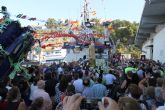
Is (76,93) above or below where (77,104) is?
below

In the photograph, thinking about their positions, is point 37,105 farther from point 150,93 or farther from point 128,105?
point 128,105

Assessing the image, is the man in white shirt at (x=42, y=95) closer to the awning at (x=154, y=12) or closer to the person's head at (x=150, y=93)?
the person's head at (x=150, y=93)

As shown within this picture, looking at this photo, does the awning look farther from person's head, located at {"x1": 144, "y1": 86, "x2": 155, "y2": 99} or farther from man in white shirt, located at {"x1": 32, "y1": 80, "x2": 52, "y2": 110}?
person's head, located at {"x1": 144, "y1": 86, "x2": 155, "y2": 99}

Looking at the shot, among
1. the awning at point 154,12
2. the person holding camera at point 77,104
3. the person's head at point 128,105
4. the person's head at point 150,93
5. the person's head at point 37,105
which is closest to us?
the person holding camera at point 77,104

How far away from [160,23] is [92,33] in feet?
23.4

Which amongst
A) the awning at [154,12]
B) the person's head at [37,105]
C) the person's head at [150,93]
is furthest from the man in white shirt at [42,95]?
the awning at [154,12]

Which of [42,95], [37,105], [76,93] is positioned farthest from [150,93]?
[42,95]

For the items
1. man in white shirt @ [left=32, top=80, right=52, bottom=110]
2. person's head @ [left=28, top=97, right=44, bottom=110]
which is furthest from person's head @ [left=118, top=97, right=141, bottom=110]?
man in white shirt @ [left=32, top=80, right=52, bottom=110]

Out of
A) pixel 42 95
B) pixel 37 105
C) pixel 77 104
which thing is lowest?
pixel 42 95

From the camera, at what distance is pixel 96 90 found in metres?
12.2

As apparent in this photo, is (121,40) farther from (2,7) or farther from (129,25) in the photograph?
(2,7)

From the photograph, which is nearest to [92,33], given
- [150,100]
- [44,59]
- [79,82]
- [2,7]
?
[44,59]

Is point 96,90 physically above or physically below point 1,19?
below

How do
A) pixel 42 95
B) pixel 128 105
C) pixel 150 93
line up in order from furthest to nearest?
1. pixel 42 95
2. pixel 150 93
3. pixel 128 105
